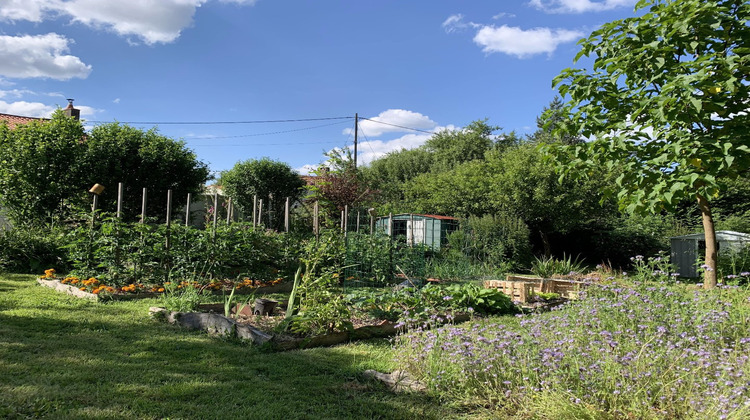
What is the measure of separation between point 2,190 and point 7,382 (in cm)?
919

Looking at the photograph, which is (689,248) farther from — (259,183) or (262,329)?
(259,183)

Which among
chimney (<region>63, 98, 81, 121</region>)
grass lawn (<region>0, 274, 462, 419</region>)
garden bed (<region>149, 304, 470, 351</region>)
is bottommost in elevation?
grass lawn (<region>0, 274, 462, 419</region>)

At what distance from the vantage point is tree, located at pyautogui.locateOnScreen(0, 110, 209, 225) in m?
9.91

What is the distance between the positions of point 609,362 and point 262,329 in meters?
3.23

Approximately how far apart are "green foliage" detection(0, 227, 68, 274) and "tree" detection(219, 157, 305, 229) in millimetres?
8163

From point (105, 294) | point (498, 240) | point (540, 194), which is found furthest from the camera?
point (540, 194)

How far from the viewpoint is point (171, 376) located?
321 cm

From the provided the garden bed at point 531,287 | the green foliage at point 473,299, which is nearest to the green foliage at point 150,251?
the green foliage at point 473,299

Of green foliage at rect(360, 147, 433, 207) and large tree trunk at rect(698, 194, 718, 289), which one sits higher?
green foliage at rect(360, 147, 433, 207)

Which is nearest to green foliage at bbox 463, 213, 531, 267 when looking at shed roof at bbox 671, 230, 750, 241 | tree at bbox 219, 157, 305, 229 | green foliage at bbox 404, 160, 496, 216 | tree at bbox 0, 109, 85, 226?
green foliage at bbox 404, 160, 496, 216

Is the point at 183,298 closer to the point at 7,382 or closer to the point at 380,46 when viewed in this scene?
the point at 7,382

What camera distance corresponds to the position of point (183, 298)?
5305 millimetres

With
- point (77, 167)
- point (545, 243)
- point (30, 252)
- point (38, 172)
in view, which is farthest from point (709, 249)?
point (38, 172)

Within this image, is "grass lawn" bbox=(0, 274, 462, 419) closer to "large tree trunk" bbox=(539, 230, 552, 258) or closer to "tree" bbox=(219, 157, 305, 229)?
"large tree trunk" bbox=(539, 230, 552, 258)
